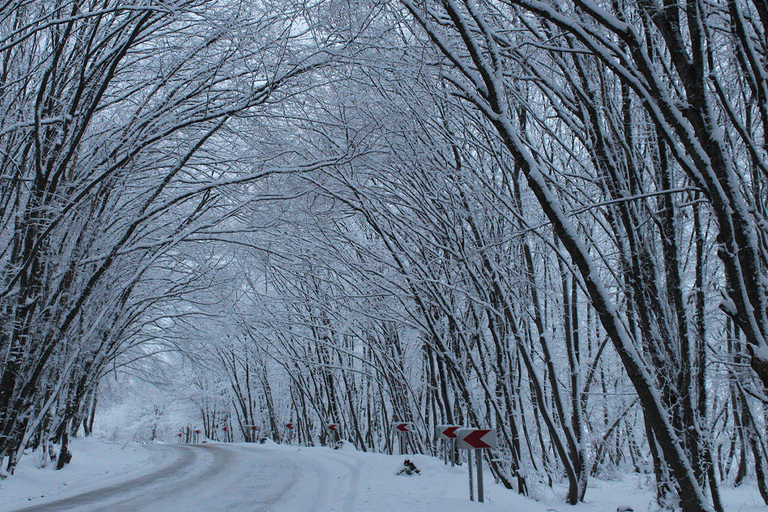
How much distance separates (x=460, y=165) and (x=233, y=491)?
6801mm

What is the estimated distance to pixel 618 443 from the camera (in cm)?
1800

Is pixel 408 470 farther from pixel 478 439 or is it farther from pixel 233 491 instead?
pixel 478 439

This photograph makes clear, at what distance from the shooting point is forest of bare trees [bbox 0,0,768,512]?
428 cm

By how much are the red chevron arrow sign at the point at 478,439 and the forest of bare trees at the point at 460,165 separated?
177 centimetres

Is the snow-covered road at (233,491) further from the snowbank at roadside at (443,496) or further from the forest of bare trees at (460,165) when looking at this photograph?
the forest of bare trees at (460,165)

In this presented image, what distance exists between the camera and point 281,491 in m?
9.07

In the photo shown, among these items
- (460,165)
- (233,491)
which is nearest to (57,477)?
(233,491)

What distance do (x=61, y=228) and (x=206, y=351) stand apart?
1537cm

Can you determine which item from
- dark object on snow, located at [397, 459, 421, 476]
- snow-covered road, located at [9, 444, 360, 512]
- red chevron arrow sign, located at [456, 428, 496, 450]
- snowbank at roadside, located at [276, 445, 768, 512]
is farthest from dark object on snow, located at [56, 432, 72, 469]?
red chevron arrow sign, located at [456, 428, 496, 450]

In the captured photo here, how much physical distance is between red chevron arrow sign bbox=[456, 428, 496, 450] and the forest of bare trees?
1.77 metres

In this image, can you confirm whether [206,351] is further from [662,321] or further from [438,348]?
[662,321]

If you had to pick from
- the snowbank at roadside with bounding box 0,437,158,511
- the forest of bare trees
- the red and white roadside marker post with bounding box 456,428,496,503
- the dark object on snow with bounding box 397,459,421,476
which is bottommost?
the snowbank at roadside with bounding box 0,437,158,511

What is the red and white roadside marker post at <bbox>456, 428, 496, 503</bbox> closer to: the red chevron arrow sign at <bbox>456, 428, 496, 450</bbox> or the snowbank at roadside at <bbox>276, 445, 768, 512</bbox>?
the red chevron arrow sign at <bbox>456, 428, 496, 450</bbox>

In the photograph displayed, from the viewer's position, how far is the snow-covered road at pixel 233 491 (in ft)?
25.1
